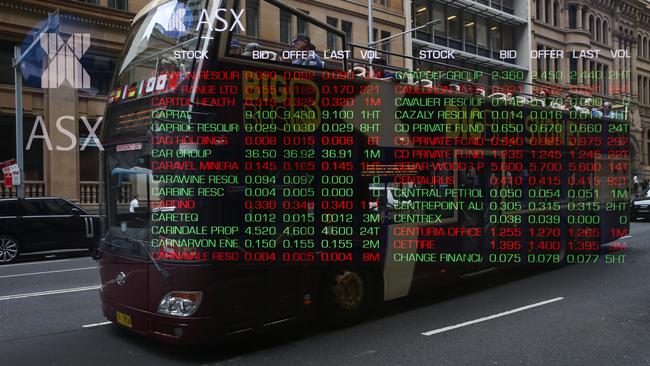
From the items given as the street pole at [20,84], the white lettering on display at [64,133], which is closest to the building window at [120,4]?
the street pole at [20,84]

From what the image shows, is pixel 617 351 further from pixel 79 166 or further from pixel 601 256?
pixel 79 166

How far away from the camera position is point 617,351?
231 inches

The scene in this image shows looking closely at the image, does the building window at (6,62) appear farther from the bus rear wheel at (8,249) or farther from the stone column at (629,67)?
the stone column at (629,67)

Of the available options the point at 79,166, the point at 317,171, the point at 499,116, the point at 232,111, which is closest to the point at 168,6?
the point at 232,111

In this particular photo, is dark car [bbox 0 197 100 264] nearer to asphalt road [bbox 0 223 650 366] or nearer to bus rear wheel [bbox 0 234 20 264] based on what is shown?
bus rear wheel [bbox 0 234 20 264]

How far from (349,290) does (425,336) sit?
1045 mm

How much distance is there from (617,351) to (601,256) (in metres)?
7.45

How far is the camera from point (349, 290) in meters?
6.95

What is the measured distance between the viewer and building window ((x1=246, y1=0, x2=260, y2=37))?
5.99m

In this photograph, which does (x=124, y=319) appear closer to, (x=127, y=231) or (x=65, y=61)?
(x=127, y=231)

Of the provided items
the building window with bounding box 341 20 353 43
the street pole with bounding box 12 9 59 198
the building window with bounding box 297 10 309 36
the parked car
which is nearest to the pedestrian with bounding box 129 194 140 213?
the building window with bounding box 297 10 309 36

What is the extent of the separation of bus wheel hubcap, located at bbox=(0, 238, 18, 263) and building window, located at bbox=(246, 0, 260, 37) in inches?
452

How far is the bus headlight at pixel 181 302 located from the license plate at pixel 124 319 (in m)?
0.65

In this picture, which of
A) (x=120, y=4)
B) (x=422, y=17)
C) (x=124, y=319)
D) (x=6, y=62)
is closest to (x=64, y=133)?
(x=6, y=62)
